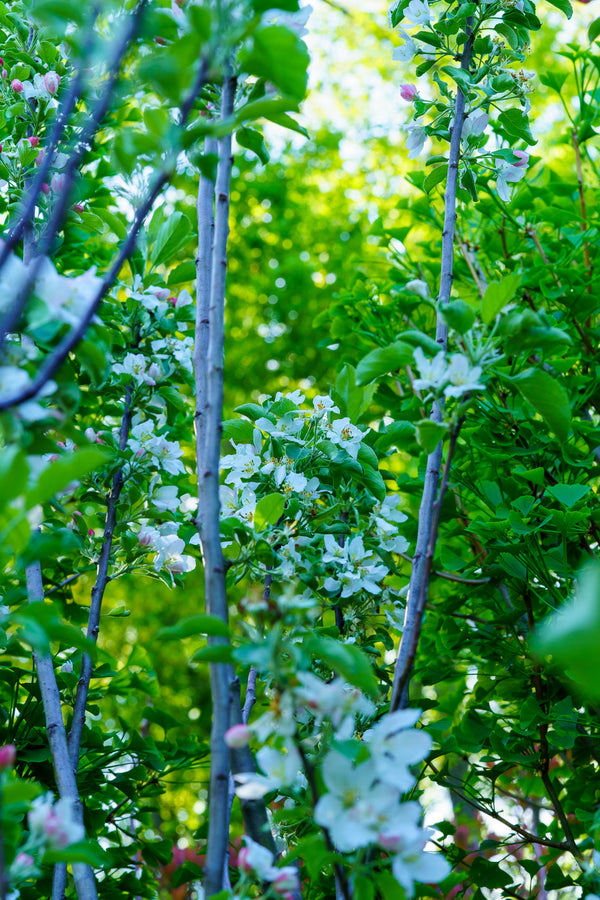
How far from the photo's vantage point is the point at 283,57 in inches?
29.0

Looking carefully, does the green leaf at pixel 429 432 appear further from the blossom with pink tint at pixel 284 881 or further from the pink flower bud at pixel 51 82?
the pink flower bud at pixel 51 82

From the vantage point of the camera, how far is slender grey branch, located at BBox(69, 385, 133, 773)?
1.32m

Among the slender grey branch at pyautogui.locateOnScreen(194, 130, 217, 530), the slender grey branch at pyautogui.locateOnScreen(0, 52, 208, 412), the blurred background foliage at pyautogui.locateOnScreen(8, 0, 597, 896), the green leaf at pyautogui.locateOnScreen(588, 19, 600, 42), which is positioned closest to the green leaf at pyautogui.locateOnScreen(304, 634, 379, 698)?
the slender grey branch at pyautogui.locateOnScreen(194, 130, 217, 530)

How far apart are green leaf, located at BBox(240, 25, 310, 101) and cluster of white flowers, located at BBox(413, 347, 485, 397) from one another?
31 cm

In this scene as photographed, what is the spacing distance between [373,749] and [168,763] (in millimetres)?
1080

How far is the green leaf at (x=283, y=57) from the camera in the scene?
0.73 metres

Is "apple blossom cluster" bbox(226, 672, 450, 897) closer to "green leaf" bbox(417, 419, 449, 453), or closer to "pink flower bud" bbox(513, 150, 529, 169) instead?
"green leaf" bbox(417, 419, 449, 453)

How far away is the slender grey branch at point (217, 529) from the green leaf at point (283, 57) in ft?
0.61

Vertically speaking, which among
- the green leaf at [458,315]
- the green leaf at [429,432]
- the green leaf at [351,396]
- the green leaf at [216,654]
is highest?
the green leaf at [351,396]

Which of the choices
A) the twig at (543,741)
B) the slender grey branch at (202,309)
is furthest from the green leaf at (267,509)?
the twig at (543,741)

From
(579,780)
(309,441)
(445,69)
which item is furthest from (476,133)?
(579,780)

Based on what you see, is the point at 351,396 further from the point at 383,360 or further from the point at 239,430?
the point at 383,360

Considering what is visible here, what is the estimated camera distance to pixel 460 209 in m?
2.04

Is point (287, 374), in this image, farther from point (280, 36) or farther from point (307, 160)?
point (280, 36)
